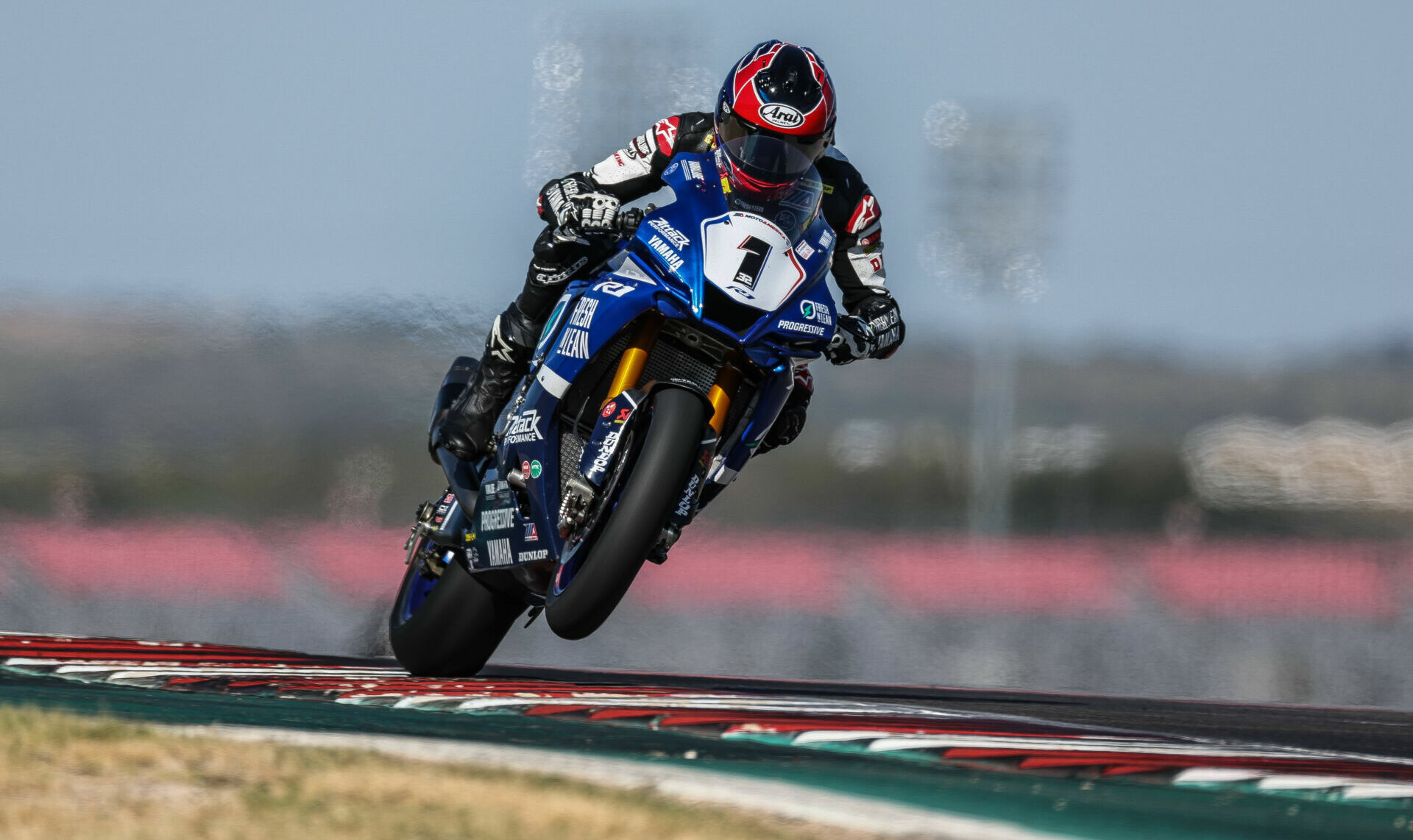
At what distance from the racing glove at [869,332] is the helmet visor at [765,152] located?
54 cm

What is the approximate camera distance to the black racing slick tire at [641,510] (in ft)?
14.8

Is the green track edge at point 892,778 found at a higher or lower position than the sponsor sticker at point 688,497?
lower

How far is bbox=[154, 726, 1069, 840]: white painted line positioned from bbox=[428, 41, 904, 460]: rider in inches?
86.2

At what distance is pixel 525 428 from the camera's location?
509cm

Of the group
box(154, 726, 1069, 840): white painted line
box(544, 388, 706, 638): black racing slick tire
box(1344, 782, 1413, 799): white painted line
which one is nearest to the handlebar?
box(544, 388, 706, 638): black racing slick tire

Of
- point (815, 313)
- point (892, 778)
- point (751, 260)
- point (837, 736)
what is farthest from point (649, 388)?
point (892, 778)

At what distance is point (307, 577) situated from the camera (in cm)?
1076

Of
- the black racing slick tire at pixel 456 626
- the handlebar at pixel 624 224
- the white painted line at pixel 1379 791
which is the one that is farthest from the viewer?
the black racing slick tire at pixel 456 626

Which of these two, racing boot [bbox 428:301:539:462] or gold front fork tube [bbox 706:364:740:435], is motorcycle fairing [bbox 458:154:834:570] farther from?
racing boot [bbox 428:301:539:462]

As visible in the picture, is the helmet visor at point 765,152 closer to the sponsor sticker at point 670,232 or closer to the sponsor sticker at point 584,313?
the sponsor sticker at point 670,232

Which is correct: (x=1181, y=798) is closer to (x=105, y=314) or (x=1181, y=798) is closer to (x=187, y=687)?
(x=187, y=687)

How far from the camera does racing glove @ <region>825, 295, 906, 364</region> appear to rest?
203 inches

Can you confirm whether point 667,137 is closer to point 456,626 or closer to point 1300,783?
point 456,626

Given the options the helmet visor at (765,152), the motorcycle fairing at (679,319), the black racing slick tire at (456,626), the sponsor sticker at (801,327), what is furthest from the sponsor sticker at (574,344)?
the black racing slick tire at (456,626)
